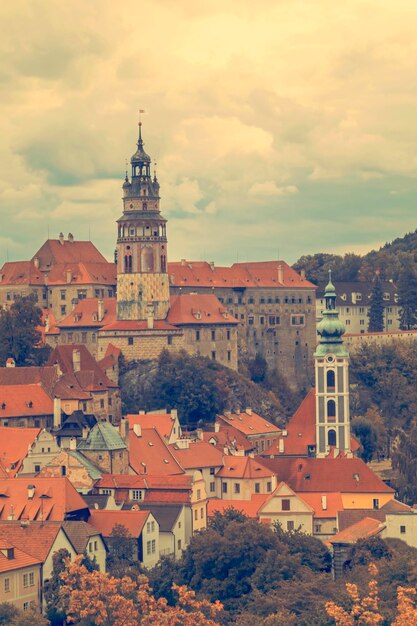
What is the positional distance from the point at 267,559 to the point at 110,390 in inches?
1764

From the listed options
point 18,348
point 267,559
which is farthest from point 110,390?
point 267,559

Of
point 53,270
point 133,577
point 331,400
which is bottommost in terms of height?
point 133,577

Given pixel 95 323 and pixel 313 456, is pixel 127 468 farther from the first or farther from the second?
pixel 95 323

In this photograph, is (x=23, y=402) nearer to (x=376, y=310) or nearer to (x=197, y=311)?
(x=197, y=311)

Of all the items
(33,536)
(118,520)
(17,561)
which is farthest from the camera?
(118,520)

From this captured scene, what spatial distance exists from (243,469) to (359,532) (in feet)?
65.9

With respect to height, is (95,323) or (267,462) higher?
(95,323)

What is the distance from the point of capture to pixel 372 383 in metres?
162

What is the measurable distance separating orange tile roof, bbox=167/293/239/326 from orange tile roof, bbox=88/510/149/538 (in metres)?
48.1

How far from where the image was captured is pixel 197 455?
120562 millimetres

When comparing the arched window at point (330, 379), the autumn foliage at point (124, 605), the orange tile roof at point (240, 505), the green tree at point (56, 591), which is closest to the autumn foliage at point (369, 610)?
the autumn foliage at point (124, 605)

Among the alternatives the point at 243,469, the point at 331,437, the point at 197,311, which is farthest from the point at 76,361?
the point at 243,469

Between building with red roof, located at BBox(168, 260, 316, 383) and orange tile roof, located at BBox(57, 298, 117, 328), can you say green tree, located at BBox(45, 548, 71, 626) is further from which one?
building with red roof, located at BBox(168, 260, 316, 383)

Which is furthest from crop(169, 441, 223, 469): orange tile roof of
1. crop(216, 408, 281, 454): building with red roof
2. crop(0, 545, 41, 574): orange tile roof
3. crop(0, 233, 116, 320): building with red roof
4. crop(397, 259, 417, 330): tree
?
crop(397, 259, 417, 330): tree
